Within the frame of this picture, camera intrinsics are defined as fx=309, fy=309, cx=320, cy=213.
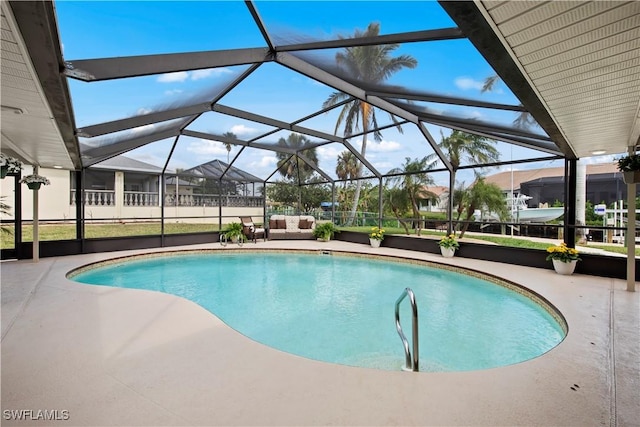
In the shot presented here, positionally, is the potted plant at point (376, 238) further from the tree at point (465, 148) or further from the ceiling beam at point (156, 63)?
the ceiling beam at point (156, 63)

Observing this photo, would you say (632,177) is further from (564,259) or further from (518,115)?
(564,259)

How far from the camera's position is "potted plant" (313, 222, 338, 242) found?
11508 millimetres

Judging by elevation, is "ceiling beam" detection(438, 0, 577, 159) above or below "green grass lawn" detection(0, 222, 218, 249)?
above

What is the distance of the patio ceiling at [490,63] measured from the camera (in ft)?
6.26

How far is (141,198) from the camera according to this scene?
11.2 meters

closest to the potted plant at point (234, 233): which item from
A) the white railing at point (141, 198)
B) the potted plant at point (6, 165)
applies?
the white railing at point (141, 198)

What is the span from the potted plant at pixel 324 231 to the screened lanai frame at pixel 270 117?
317cm

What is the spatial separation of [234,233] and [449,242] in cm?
678

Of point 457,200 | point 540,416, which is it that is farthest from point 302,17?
point 457,200

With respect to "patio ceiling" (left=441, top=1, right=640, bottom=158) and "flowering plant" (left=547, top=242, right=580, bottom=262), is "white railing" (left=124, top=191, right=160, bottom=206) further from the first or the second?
"flowering plant" (left=547, top=242, right=580, bottom=262)

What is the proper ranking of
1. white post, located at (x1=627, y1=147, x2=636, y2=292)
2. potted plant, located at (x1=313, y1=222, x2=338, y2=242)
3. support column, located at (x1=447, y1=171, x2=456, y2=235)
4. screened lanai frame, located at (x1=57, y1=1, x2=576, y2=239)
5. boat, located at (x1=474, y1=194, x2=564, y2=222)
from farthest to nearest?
potted plant, located at (x1=313, y1=222, x2=338, y2=242) → support column, located at (x1=447, y1=171, x2=456, y2=235) → boat, located at (x1=474, y1=194, x2=564, y2=222) → white post, located at (x1=627, y1=147, x2=636, y2=292) → screened lanai frame, located at (x1=57, y1=1, x2=576, y2=239)

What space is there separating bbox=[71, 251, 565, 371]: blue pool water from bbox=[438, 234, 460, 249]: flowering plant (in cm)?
110

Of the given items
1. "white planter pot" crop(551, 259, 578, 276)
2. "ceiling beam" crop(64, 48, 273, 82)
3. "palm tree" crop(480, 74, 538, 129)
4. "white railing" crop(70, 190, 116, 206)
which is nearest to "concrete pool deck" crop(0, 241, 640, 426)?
"ceiling beam" crop(64, 48, 273, 82)

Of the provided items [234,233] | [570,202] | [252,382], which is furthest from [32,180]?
[570,202]
